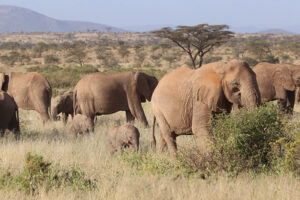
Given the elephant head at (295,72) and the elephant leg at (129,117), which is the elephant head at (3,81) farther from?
the elephant head at (295,72)

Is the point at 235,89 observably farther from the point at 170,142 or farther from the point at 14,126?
the point at 14,126

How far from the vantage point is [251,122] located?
19.9 ft

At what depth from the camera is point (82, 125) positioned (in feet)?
35.2

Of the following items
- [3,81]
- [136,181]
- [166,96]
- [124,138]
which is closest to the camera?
[136,181]

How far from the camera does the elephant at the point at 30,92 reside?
43.4 ft

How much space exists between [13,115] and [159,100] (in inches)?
147

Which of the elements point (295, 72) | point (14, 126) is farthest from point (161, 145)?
point (295, 72)

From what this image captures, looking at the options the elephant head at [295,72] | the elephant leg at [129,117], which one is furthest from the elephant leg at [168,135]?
the elephant head at [295,72]

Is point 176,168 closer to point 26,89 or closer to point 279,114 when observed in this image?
point 279,114

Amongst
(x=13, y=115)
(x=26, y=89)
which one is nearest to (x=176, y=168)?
(x=13, y=115)

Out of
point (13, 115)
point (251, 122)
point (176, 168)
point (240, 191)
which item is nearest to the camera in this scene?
point (240, 191)

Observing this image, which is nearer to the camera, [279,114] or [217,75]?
[279,114]

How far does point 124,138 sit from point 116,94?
11.0ft

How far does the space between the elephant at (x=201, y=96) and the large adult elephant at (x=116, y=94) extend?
3.89 metres
